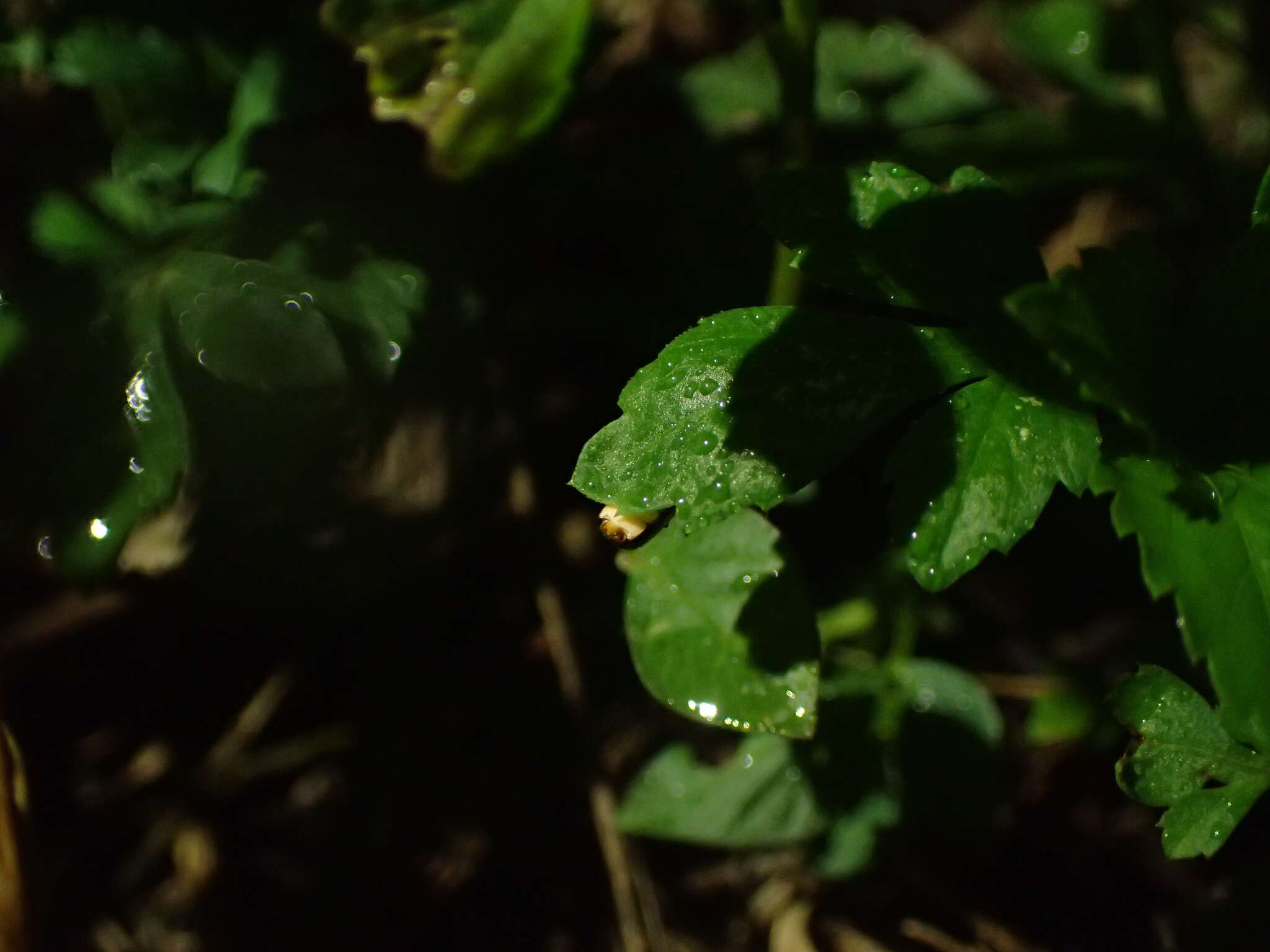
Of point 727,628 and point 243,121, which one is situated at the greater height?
point 243,121

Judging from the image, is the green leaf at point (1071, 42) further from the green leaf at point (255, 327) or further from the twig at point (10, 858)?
the twig at point (10, 858)

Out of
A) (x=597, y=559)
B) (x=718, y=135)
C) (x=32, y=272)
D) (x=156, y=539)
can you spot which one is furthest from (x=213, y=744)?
(x=718, y=135)

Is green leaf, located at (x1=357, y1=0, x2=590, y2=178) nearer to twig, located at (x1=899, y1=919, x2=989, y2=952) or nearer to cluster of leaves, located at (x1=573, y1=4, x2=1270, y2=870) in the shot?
cluster of leaves, located at (x1=573, y1=4, x2=1270, y2=870)

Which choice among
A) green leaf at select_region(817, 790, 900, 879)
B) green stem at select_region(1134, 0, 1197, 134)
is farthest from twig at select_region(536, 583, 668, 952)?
green stem at select_region(1134, 0, 1197, 134)

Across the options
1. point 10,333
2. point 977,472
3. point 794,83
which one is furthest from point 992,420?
point 10,333

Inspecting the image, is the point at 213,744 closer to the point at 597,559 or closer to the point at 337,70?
the point at 597,559

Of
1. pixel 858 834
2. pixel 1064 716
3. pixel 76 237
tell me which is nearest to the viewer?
pixel 76 237

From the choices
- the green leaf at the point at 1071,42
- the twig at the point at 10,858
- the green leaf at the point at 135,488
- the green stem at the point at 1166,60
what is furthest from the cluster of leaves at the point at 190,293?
the green leaf at the point at 1071,42

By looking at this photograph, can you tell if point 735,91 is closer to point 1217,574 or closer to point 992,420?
point 992,420
